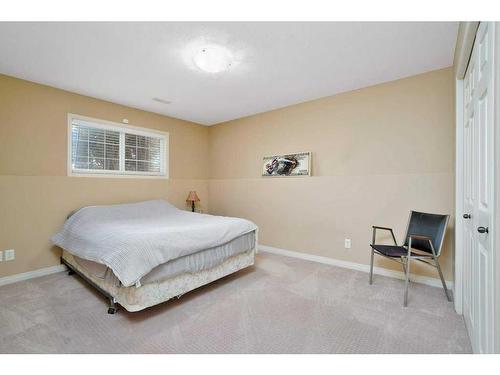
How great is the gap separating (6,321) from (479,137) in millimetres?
3584

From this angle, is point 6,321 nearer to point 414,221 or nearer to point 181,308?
point 181,308

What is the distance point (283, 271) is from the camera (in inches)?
124

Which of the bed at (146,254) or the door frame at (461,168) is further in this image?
the bed at (146,254)

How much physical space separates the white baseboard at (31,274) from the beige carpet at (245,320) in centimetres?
12

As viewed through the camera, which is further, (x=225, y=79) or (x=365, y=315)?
(x=225, y=79)

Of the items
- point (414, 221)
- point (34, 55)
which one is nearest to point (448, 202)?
point (414, 221)

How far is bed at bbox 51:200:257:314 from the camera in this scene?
197 cm

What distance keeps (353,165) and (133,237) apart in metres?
2.70

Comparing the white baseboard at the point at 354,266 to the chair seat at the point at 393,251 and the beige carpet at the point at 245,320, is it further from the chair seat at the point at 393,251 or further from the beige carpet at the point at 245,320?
the chair seat at the point at 393,251

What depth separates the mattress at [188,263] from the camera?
6.84 ft

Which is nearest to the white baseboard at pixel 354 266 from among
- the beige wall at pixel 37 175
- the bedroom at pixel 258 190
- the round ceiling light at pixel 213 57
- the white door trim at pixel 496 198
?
the bedroom at pixel 258 190

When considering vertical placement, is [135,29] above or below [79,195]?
above

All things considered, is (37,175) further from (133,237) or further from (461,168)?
(461,168)

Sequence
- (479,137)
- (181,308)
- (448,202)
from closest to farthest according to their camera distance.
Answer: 1. (479,137)
2. (181,308)
3. (448,202)
